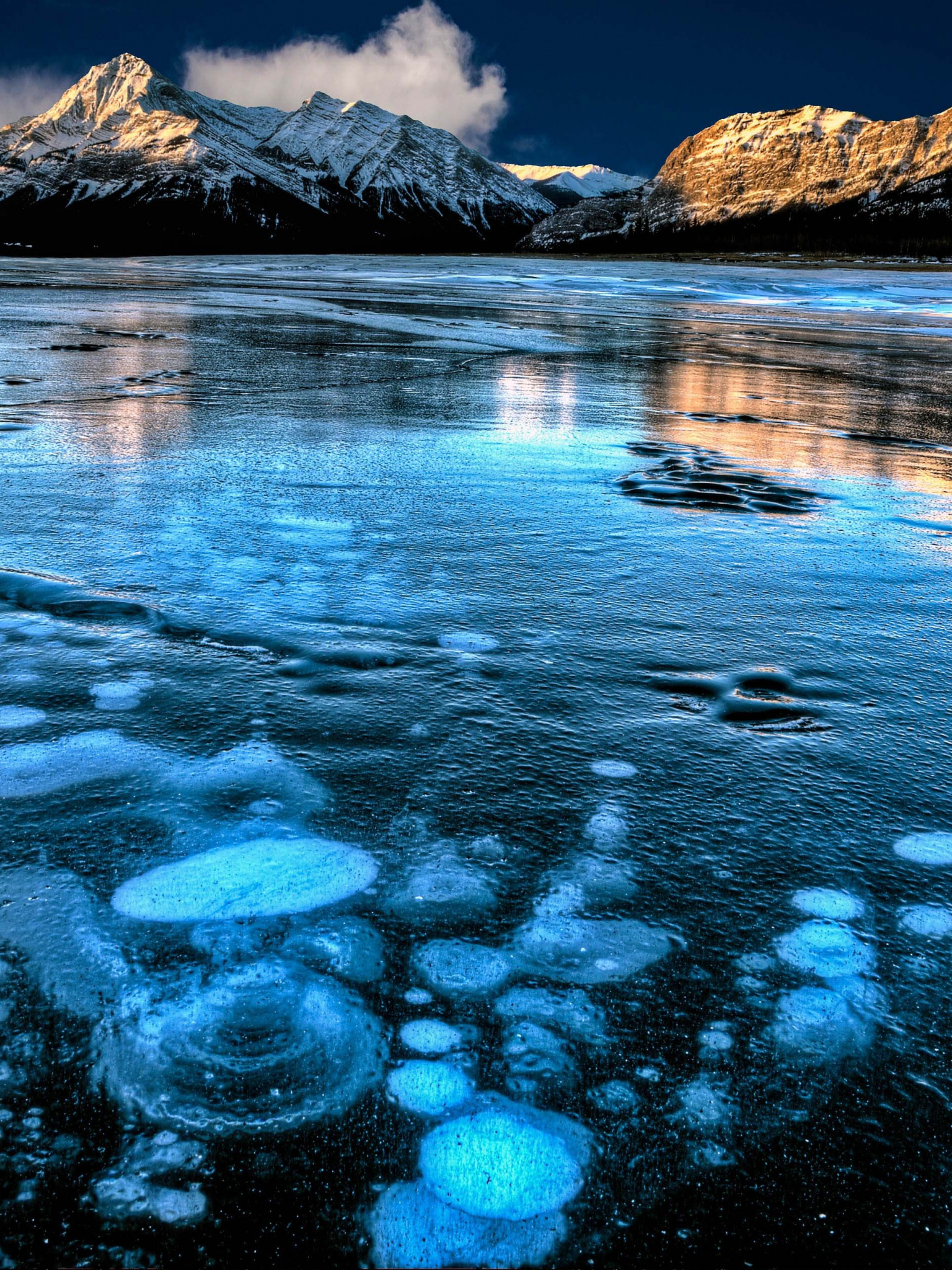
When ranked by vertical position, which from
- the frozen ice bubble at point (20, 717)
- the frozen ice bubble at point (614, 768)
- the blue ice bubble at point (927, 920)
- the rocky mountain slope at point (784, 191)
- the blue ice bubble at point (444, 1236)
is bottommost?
the blue ice bubble at point (444, 1236)

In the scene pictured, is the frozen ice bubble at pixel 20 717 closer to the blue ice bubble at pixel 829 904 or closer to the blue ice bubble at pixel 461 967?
the blue ice bubble at pixel 461 967

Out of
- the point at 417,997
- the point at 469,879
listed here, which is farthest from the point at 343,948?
the point at 469,879

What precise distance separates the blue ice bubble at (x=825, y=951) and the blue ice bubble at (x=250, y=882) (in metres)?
0.72

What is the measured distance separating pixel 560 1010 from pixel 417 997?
8.5 inches

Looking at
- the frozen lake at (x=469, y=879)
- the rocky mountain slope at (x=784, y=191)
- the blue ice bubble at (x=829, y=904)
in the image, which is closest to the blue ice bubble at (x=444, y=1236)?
the frozen lake at (x=469, y=879)

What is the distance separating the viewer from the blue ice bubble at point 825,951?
1453 millimetres

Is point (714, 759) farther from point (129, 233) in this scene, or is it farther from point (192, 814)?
point (129, 233)

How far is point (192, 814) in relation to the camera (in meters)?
1.79

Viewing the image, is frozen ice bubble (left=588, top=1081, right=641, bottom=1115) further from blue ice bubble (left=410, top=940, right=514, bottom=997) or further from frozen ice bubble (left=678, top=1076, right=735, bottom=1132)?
blue ice bubble (left=410, top=940, right=514, bottom=997)

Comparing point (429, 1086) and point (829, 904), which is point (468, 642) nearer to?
point (829, 904)

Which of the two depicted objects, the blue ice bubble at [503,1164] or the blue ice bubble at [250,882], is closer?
A: the blue ice bubble at [503,1164]

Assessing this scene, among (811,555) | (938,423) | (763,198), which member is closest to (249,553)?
(811,555)

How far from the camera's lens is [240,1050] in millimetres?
1276

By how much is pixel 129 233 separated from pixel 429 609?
205 m
